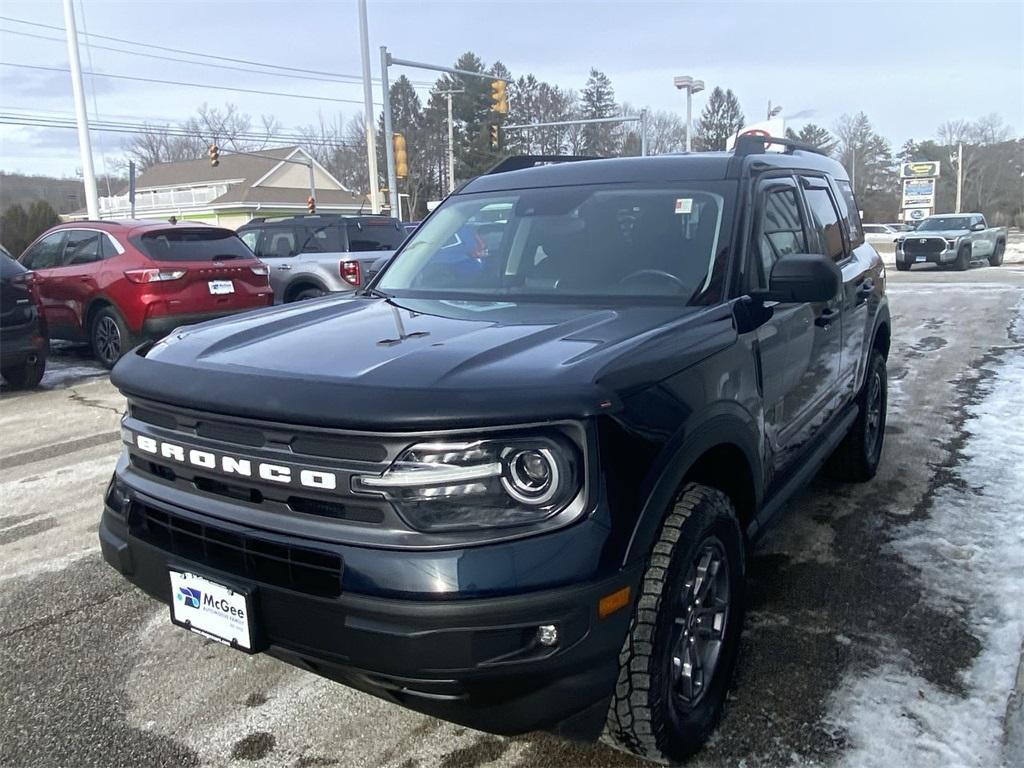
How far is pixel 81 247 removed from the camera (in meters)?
9.91

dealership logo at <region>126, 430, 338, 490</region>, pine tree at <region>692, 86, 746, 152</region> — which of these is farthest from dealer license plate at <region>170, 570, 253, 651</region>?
pine tree at <region>692, 86, 746, 152</region>

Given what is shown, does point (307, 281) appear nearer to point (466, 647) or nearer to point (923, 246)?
point (466, 647)

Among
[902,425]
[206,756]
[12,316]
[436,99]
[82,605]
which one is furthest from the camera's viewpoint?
[436,99]

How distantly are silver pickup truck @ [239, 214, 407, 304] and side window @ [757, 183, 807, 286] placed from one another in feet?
27.4

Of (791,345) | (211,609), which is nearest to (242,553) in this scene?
(211,609)

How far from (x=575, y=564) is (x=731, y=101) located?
97169mm

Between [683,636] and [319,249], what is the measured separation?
11.0 m

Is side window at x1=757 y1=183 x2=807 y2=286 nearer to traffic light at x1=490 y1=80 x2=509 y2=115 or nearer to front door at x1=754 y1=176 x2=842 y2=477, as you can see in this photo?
front door at x1=754 y1=176 x2=842 y2=477

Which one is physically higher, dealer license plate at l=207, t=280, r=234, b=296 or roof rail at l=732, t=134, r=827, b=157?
roof rail at l=732, t=134, r=827, b=157

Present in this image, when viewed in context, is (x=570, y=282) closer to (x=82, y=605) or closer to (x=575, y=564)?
(x=575, y=564)

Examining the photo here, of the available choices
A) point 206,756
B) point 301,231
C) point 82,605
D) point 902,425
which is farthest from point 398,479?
point 301,231

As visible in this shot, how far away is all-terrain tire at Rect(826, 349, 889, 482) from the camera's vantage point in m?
4.90

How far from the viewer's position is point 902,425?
652 centimetres

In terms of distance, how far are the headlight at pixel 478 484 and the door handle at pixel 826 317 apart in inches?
83.4
